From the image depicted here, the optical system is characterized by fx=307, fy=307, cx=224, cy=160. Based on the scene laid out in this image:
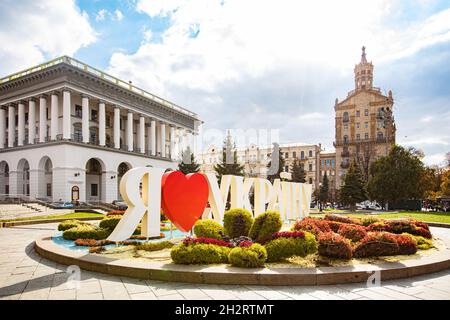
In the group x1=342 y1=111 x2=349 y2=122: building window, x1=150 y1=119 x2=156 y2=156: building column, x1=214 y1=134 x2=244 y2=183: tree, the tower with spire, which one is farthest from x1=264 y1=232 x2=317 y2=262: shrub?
the tower with spire

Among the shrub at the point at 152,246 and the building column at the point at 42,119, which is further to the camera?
the building column at the point at 42,119

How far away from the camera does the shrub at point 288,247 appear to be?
7941 millimetres

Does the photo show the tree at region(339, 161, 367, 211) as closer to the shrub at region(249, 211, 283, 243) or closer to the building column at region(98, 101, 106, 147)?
the building column at region(98, 101, 106, 147)

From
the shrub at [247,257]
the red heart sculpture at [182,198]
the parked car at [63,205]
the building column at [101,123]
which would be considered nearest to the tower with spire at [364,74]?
the building column at [101,123]

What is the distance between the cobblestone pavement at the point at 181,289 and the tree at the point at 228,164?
1276 inches

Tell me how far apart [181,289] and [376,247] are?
550 centimetres

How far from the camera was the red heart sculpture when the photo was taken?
11242mm

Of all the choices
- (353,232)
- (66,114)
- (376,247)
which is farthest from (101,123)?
(376,247)

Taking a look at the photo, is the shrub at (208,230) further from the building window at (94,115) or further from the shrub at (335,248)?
the building window at (94,115)

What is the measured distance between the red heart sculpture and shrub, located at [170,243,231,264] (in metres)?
3.71
